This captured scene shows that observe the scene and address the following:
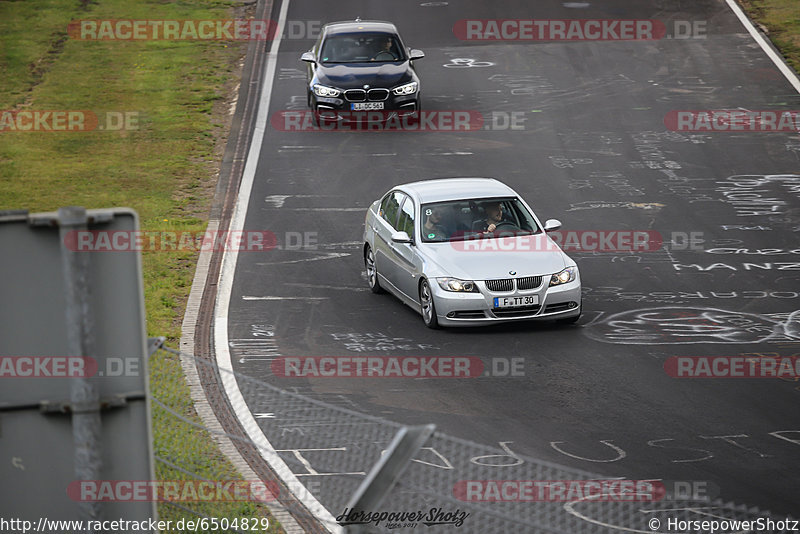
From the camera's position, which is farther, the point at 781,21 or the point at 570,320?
the point at 781,21

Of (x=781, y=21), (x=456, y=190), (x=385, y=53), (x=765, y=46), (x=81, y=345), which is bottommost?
(x=765, y=46)

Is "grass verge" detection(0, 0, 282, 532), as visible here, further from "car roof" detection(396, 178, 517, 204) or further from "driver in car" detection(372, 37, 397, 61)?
"driver in car" detection(372, 37, 397, 61)

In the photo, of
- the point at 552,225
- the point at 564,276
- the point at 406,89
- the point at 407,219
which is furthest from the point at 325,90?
the point at 564,276

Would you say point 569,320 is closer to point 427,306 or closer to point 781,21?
point 427,306

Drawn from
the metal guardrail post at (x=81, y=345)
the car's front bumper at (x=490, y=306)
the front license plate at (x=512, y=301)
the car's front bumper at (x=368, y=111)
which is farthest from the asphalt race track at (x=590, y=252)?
the metal guardrail post at (x=81, y=345)

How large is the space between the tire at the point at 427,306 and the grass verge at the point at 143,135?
3194 millimetres

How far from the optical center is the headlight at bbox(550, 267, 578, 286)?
14.3m

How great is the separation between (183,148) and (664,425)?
16.5 m

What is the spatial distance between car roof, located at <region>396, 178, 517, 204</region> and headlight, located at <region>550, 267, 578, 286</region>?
1752mm

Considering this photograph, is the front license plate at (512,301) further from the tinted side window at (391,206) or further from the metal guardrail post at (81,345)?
the metal guardrail post at (81,345)

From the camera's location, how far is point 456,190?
52.1ft

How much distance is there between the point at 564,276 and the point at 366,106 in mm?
11808

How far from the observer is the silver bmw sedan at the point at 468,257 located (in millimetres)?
14156

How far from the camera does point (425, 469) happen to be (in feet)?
30.3
